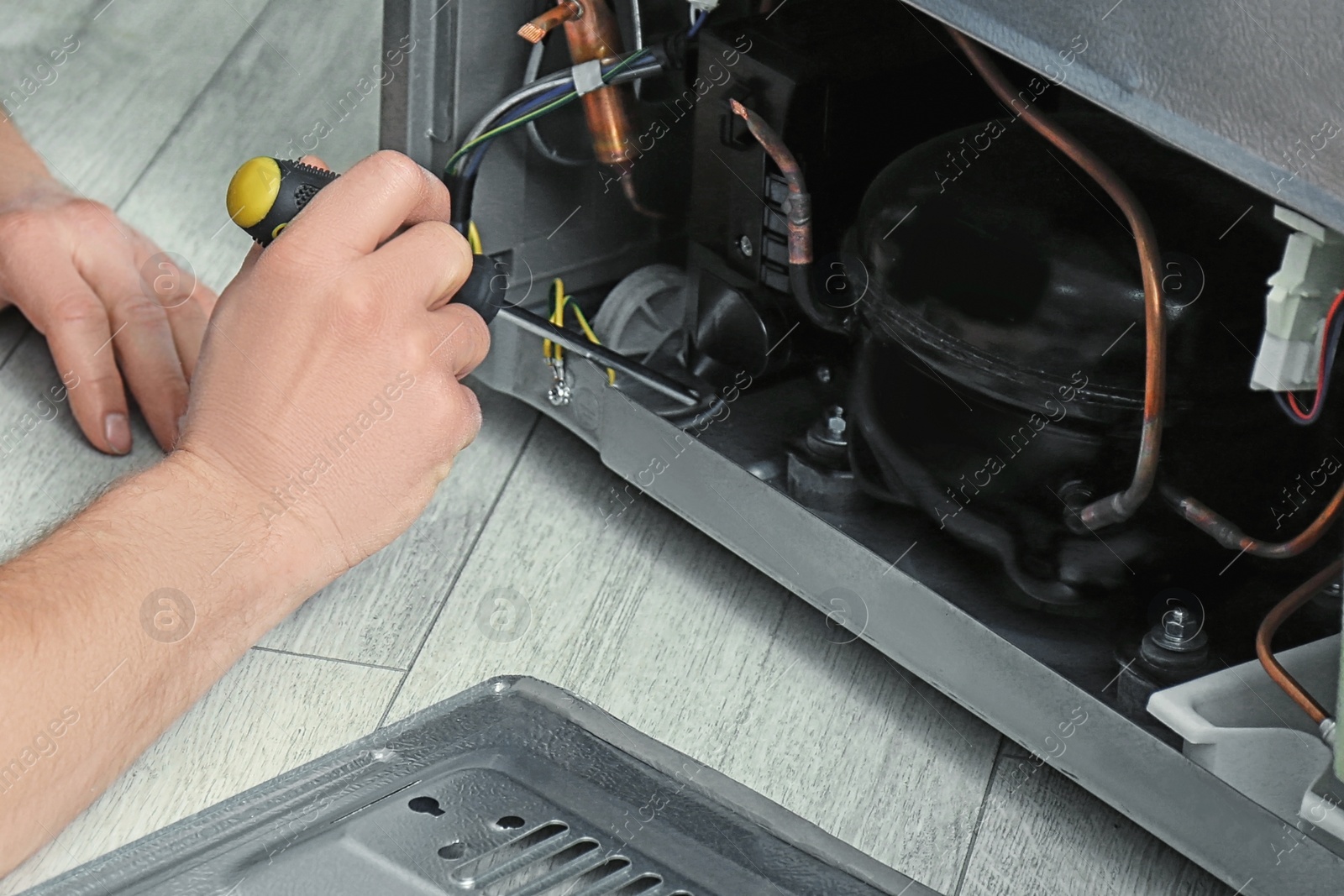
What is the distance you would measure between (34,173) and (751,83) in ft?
1.97

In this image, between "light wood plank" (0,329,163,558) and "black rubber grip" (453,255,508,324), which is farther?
"light wood plank" (0,329,163,558)

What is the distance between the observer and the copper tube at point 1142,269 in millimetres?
601

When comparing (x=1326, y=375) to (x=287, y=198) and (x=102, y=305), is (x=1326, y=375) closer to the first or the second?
(x=287, y=198)

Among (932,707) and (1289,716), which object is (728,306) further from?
(1289,716)

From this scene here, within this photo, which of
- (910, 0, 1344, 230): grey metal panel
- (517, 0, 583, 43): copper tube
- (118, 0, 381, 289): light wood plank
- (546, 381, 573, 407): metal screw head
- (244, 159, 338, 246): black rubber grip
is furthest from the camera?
(118, 0, 381, 289): light wood plank

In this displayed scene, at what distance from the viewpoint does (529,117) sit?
Result: 0.84 meters

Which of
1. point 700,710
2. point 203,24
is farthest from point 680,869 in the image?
point 203,24

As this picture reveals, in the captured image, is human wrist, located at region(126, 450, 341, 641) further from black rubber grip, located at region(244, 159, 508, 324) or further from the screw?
the screw

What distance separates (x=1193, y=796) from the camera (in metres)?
0.63

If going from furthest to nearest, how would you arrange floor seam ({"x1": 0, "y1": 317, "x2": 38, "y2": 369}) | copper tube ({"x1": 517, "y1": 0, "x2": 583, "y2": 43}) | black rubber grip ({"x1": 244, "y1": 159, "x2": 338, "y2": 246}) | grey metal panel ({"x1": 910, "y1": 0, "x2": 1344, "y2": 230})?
1. floor seam ({"x1": 0, "y1": 317, "x2": 38, "y2": 369})
2. copper tube ({"x1": 517, "y1": 0, "x2": 583, "y2": 43})
3. black rubber grip ({"x1": 244, "y1": 159, "x2": 338, "y2": 246})
4. grey metal panel ({"x1": 910, "y1": 0, "x2": 1344, "y2": 230})

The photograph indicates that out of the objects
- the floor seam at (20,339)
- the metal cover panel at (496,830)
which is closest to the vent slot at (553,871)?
the metal cover panel at (496,830)

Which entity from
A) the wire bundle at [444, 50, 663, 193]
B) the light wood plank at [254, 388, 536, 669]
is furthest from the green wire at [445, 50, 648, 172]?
the light wood plank at [254, 388, 536, 669]

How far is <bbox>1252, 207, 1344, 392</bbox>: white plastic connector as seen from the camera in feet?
1.67

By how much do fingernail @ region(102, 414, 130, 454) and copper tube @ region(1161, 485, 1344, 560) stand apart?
0.66m
